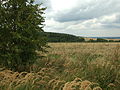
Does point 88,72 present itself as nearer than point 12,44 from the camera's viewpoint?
Yes

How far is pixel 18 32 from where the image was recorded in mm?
6363

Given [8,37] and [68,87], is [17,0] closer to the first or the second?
[8,37]

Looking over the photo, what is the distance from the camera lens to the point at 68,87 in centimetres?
285

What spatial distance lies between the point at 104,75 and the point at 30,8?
3543mm

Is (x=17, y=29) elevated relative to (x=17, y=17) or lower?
lower

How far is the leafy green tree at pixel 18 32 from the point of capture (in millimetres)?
6199

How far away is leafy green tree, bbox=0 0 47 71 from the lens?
6199 mm

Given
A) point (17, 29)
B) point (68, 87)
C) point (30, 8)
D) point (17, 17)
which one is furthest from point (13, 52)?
point (68, 87)

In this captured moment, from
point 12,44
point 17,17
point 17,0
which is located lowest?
point 12,44

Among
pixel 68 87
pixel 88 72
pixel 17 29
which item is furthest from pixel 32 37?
pixel 68 87

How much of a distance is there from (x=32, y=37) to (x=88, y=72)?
243cm

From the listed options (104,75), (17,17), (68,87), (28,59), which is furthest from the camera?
(28,59)

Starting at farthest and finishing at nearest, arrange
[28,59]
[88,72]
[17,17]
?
[28,59] < [17,17] < [88,72]

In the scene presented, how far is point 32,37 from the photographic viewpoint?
6484mm
